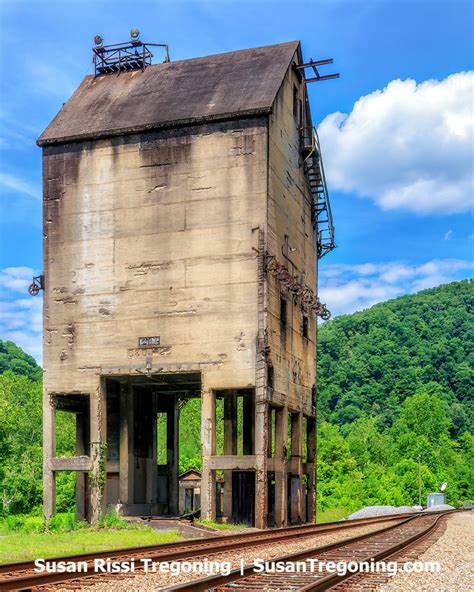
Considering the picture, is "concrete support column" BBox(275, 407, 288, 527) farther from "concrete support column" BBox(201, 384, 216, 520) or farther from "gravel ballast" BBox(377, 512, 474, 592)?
"gravel ballast" BBox(377, 512, 474, 592)

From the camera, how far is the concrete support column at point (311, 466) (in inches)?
1599

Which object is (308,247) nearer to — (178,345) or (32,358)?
(178,345)

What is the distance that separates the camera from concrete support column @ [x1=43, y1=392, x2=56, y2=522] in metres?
34.1

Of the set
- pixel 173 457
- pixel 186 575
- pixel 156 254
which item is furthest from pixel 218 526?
pixel 186 575

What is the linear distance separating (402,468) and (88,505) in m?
60.4

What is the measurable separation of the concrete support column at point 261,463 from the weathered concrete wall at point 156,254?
130 centimetres

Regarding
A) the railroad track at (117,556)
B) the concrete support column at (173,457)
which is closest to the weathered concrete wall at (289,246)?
the concrete support column at (173,457)

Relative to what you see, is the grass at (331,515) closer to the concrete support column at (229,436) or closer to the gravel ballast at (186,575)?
the concrete support column at (229,436)

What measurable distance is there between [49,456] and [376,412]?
11049 centimetres

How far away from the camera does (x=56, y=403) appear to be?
3516 centimetres

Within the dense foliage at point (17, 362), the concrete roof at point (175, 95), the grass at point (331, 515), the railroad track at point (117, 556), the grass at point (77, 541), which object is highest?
the concrete roof at point (175, 95)

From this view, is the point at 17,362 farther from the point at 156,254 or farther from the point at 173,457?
the point at 156,254

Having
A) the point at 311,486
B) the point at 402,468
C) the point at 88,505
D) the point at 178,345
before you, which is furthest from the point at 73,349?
the point at 402,468

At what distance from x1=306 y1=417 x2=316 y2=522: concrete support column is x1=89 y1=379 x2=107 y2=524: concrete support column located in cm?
1124
